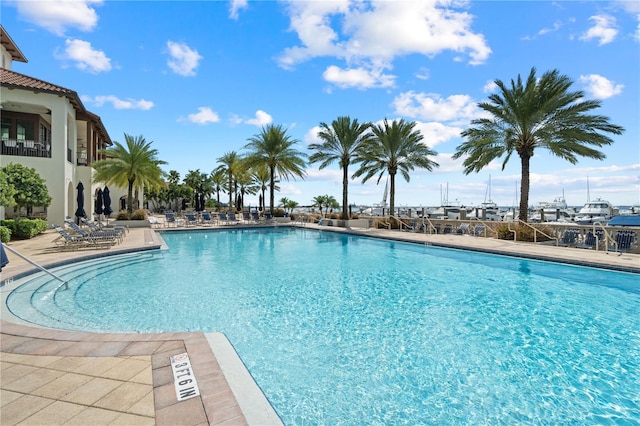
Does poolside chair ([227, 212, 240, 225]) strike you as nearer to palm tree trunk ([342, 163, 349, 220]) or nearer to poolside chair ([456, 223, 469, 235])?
palm tree trunk ([342, 163, 349, 220])

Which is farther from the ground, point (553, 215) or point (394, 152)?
point (394, 152)

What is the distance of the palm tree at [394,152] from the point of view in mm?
22953

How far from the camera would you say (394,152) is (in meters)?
23.5

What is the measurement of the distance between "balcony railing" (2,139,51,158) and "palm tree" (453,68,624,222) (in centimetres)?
2385

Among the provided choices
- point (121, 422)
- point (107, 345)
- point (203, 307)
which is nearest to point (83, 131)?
point (203, 307)

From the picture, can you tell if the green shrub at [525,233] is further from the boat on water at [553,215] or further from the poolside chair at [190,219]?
the poolside chair at [190,219]

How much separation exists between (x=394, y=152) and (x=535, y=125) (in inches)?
366

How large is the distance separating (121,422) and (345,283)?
688cm

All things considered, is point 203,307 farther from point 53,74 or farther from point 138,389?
point 53,74

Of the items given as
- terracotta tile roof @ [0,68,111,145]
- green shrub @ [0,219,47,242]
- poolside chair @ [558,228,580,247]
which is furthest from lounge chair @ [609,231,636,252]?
terracotta tile roof @ [0,68,111,145]

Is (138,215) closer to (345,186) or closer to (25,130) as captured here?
(25,130)

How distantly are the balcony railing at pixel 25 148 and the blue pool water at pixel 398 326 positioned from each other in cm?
1235

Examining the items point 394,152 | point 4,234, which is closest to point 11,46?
point 4,234

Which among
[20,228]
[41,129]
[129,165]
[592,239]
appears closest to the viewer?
[592,239]
